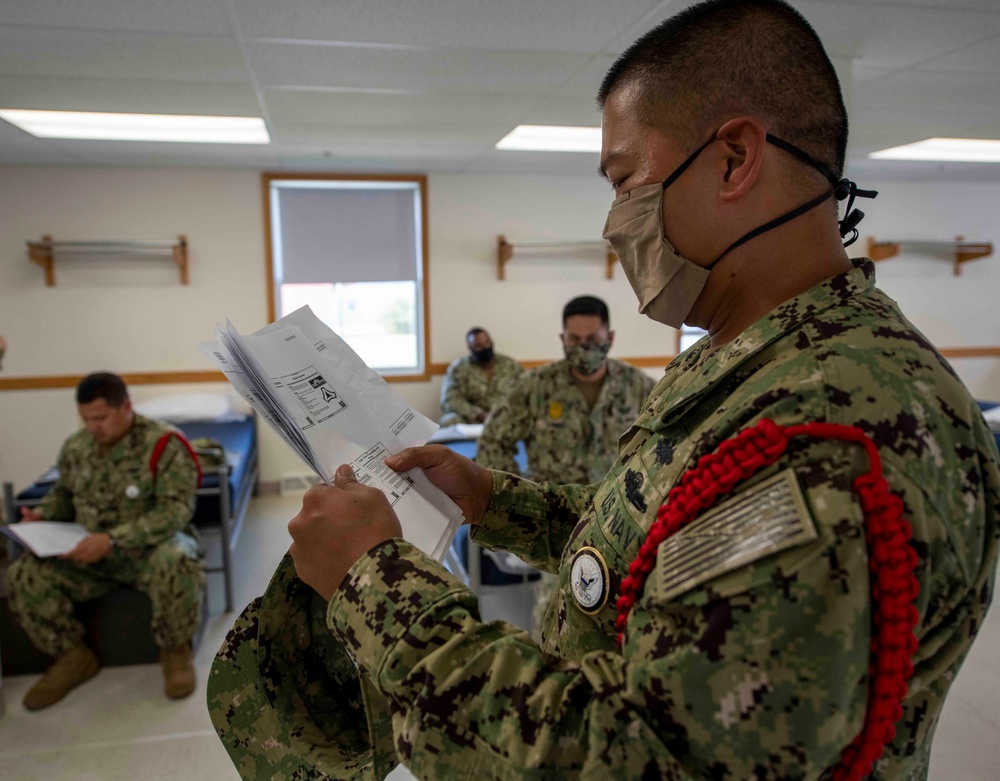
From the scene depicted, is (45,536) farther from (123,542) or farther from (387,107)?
(387,107)

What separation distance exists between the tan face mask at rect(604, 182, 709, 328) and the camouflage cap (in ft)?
1.87

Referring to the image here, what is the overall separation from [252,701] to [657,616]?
543 millimetres

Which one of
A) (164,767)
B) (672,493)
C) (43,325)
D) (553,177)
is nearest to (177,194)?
(43,325)

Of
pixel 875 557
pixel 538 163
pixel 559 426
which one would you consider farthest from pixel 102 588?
pixel 538 163

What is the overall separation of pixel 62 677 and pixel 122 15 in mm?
2374

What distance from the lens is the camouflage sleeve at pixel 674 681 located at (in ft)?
1.56

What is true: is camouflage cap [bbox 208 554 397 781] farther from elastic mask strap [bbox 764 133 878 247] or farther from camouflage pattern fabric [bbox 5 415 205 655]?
camouflage pattern fabric [bbox 5 415 205 655]

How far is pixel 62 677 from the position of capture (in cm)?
262

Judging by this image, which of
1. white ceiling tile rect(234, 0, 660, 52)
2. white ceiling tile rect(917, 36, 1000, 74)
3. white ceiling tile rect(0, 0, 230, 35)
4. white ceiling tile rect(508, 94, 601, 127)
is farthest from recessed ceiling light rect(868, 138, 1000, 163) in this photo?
white ceiling tile rect(0, 0, 230, 35)

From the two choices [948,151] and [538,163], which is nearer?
[948,151]

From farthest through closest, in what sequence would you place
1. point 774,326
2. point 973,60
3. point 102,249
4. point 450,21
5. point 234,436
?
1. point 102,249
2. point 234,436
3. point 973,60
4. point 450,21
5. point 774,326

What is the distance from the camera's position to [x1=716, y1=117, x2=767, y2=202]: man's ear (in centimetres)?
69

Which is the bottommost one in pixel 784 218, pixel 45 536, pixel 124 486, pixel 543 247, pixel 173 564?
pixel 173 564

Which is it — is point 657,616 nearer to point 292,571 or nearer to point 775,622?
point 775,622
